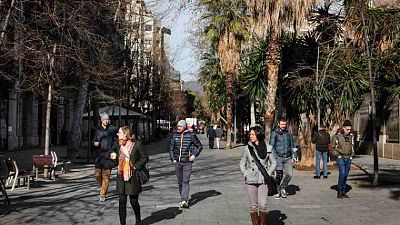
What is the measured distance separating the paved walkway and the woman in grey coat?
1.15 m

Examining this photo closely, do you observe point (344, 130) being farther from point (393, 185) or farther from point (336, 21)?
point (336, 21)

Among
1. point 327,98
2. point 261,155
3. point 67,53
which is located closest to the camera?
point 261,155

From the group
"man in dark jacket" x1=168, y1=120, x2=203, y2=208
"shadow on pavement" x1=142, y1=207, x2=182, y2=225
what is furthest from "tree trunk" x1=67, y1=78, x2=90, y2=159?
"shadow on pavement" x1=142, y1=207, x2=182, y2=225

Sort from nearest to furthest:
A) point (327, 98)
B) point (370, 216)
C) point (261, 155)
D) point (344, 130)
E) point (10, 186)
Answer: point (261, 155) → point (370, 216) → point (344, 130) → point (10, 186) → point (327, 98)

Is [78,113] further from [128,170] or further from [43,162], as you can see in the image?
[128,170]

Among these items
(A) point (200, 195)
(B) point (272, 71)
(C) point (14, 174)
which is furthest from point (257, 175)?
(B) point (272, 71)

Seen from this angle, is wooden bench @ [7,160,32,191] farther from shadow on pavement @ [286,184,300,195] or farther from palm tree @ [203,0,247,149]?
palm tree @ [203,0,247,149]

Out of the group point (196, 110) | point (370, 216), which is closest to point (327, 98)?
point (370, 216)

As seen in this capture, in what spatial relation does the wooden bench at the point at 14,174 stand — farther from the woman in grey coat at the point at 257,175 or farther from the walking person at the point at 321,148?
the walking person at the point at 321,148

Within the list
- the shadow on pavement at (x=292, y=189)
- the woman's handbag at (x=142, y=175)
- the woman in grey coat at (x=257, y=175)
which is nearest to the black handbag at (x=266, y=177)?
the woman in grey coat at (x=257, y=175)

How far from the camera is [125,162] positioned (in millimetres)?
8492

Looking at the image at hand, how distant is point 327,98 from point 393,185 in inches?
204

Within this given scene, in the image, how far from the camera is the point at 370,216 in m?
9.80

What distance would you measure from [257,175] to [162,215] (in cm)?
259
